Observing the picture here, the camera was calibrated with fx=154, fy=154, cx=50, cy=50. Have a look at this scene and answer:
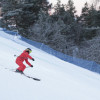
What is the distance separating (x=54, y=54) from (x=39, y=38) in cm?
1233

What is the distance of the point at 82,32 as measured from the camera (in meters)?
37.6

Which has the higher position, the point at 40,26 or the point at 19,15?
the point at 19,15

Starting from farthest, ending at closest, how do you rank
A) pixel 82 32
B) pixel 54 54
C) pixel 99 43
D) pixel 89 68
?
pixel 82 32 < pixel 99 43 < pixel 54 54 < pixel 89 68

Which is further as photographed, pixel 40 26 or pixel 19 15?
pixel 40 26

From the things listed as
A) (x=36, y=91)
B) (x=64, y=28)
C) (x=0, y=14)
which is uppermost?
(x=0, y=14)

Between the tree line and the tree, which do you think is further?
the tree line

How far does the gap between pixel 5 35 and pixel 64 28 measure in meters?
15.1

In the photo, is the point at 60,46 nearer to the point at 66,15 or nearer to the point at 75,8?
the point at 66,15

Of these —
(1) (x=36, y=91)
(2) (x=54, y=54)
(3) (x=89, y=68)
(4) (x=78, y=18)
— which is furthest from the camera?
(4) (x=78, y=18)

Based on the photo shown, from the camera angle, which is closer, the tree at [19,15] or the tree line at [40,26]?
the tree at [19,15]

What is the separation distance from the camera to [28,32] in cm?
3297

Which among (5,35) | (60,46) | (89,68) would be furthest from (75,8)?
(89,68)

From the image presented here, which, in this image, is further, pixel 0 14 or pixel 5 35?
pixel 0 14

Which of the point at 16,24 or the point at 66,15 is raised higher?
the point at 66,15
